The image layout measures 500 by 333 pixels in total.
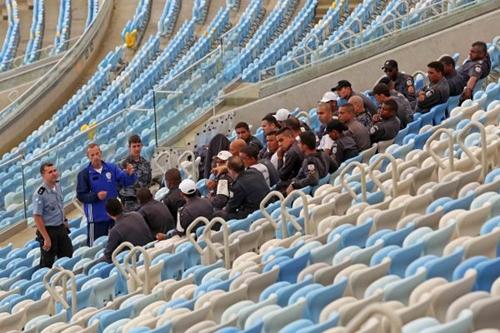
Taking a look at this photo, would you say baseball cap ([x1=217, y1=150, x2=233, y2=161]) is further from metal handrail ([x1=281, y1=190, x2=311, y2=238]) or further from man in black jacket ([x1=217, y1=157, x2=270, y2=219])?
metal handrail ([x1=281, y1=190, x2=311, y2=238])

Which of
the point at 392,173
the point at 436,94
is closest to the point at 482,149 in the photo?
the point at 392,173

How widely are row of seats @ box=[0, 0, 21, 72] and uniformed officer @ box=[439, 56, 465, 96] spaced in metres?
12.7

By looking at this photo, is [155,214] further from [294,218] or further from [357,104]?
[357,104]

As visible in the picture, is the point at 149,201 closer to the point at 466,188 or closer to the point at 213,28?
the point at 466,188

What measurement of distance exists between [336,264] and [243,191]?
286 cm

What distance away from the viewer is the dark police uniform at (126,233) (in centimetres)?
1138

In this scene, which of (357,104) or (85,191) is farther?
(357,104)

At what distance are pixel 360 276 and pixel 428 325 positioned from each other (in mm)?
1244

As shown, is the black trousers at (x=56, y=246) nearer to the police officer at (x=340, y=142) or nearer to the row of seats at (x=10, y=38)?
the police officer at (x=340, y=142)

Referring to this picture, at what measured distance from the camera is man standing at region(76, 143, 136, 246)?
12.9 m

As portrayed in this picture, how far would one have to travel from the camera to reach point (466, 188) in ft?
33.2

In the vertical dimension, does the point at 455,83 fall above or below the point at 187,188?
above

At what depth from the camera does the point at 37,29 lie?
92.6 feet

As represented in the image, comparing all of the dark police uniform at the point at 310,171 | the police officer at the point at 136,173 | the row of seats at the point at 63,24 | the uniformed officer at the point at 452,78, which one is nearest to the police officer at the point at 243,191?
the dark police uniform at the point at 310,171
